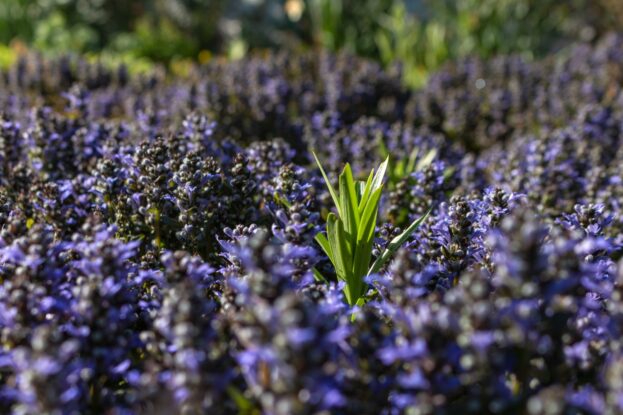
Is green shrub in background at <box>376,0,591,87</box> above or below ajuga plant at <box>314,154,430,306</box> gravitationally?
above

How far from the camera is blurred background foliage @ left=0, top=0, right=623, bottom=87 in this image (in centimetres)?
1069

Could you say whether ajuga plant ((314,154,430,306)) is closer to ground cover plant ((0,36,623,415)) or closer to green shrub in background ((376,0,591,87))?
ground cover plant ((0,36,623,415))

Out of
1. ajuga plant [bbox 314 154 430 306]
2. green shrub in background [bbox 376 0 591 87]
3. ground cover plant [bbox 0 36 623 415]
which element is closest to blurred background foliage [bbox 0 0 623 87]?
green shrub in background [bbox 376 0 591 87]

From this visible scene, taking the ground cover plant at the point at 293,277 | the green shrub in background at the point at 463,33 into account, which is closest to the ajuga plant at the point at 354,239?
the ground cover plant at the point at 293,277

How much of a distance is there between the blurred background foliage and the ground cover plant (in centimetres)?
482

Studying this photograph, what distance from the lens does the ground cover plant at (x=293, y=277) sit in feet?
6.67

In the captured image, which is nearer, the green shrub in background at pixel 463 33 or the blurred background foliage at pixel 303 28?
the green shrub in background at pixel 463 33

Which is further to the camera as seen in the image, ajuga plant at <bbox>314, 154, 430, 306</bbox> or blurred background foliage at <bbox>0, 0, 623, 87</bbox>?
blurred background foliage at <bbox>0, 0, 623, 87</bbox>

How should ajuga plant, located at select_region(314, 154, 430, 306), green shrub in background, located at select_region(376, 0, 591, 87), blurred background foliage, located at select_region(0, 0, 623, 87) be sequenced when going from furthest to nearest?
blurred background foliage, located at select_region(0, 0, 623, 87), green shrub in background, located at select_region(376, 0, 591, 87), ajuga plant, located at select_region(314, 154, 430, 306)

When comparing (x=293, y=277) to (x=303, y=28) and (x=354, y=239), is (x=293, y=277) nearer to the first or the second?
(x=354, y=239)

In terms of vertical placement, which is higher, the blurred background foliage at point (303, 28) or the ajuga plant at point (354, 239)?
the blurred background foliage at point (303, 28)

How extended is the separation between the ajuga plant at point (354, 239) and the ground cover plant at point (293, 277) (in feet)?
0.08

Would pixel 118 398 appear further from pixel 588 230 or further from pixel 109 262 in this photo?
pixel 588 230

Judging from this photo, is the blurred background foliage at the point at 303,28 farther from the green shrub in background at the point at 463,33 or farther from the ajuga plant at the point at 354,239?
the ajuga plant at the point at 354,239
